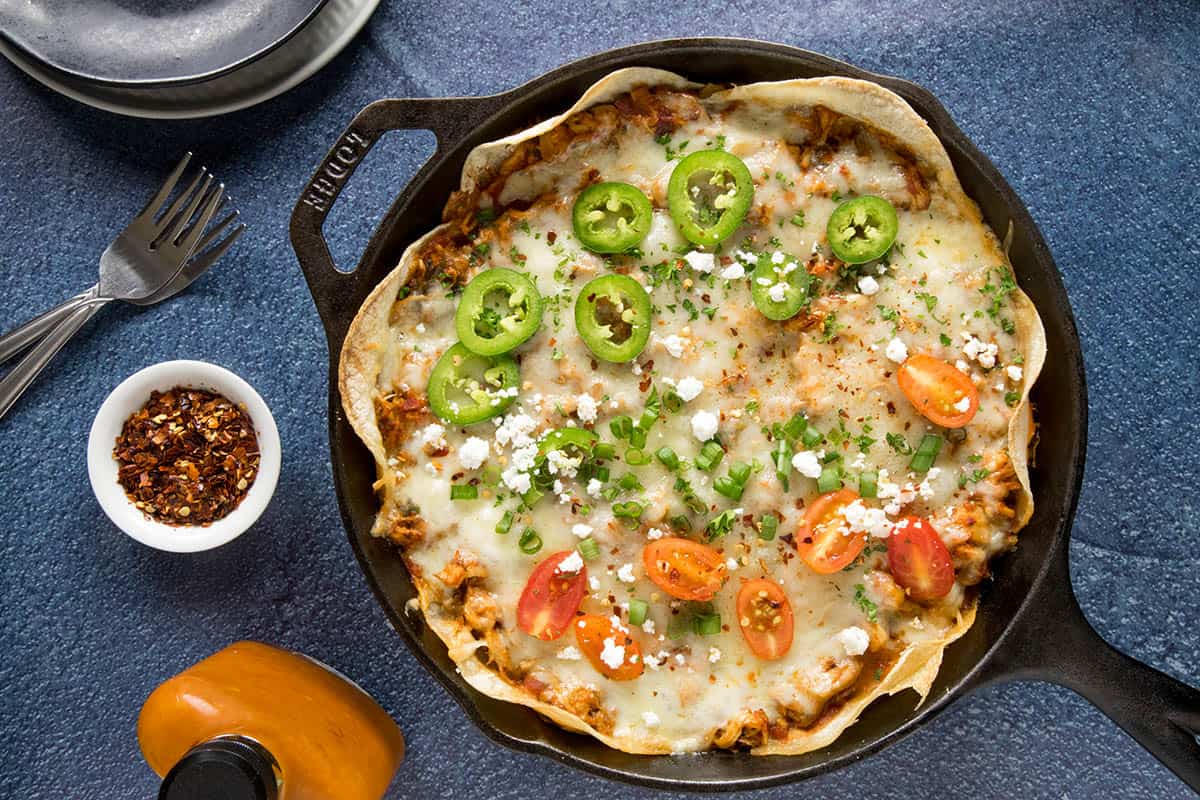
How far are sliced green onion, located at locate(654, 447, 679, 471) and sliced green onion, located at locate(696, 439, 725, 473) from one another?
0.06m

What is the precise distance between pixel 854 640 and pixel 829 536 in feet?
0.90

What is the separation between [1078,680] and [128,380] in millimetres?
2674

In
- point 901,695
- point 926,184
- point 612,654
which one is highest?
point 926,184

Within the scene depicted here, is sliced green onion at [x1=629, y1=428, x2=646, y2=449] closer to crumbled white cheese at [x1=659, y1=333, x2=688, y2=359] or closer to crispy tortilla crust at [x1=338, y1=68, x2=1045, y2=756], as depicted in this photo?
crumbled white cheese at [x1=659, y1=333, x2=688, y2=359]

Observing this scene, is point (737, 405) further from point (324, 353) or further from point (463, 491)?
point (324, 353)

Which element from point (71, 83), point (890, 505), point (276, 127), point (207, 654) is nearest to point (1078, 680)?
point (890, 505)

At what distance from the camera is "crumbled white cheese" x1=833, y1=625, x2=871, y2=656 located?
2.89 metres

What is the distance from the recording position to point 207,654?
11.3 ft

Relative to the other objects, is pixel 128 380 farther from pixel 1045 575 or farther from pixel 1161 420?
pixel 1161 420

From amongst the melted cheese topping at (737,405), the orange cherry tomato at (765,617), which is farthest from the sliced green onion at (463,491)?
the orange cherry tomato at (765,617)

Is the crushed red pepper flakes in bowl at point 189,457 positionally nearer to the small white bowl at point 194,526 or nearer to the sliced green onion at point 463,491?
the small white bowl at point 194,526

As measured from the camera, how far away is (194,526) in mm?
3227

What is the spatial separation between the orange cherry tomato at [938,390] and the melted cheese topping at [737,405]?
0.05 meters

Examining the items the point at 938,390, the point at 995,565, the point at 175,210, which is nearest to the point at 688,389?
the point at 938,390
